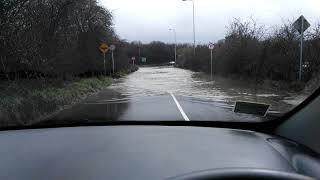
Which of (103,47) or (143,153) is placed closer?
(143,153)

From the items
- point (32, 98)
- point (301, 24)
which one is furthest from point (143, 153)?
point (32, 98)

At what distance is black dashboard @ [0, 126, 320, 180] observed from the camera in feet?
9.31

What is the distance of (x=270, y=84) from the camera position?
1038 centimetres

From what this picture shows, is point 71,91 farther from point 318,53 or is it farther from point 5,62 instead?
point 318,53

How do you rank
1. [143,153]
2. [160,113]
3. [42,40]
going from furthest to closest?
[42,40], [160,113], [143,153]

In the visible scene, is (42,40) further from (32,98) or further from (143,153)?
(143,153)

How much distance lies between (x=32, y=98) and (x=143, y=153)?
1625 cm

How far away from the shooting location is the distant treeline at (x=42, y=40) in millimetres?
19297

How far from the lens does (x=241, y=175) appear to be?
2480 millimetres

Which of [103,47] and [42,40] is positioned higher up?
[42,40]

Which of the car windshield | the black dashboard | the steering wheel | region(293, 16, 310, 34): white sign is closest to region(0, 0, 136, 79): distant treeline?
the car windshield

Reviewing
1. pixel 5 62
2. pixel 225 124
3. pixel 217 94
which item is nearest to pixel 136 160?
pixel 225 124

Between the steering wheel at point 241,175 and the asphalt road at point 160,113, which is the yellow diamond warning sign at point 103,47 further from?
the steering wheel at point 241,175

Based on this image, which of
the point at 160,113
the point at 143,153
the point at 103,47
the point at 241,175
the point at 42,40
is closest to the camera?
the point at 241,175
